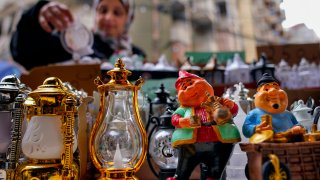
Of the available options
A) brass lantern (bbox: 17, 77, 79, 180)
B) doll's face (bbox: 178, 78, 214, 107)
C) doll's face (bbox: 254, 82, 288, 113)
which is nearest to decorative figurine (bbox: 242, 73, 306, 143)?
doll's face (bbox: 254, 82, 288, 113)

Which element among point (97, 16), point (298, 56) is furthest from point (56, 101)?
point (97, 16)

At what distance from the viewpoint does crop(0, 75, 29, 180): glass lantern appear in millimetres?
737

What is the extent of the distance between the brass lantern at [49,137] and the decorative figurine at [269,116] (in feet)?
1.27

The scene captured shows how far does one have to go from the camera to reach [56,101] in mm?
732

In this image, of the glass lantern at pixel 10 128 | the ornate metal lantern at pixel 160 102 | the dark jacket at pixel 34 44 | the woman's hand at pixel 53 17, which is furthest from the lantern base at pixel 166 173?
the woman's hand at pixel 53 17

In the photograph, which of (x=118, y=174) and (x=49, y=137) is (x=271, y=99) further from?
(x=49, y=137)

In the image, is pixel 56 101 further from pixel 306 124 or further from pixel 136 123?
pixel 306 124

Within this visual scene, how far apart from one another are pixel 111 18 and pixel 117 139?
2.34 metres

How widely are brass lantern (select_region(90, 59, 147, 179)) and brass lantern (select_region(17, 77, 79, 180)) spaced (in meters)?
0.07

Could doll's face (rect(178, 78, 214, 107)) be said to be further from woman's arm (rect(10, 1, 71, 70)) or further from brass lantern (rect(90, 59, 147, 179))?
woman's arm (rect(10, 1, 71, 70))

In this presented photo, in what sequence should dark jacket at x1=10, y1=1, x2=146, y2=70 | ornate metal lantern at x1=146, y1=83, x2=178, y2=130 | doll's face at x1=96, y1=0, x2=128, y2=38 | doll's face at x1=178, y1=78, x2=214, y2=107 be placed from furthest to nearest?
doll's face at x1=96, y1=0, x2=128, y2=38
dark jacket at x1=10, y1=1, x2=146, y2=70
ornate metal lantern at x1=146, y1=83, x2=178, y2=130
doll's face at x1=178, y1=78, x2=214, y2=107

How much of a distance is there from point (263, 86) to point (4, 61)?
8.04 feet

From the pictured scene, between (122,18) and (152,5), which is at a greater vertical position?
(152,5)

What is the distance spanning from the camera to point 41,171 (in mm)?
687
